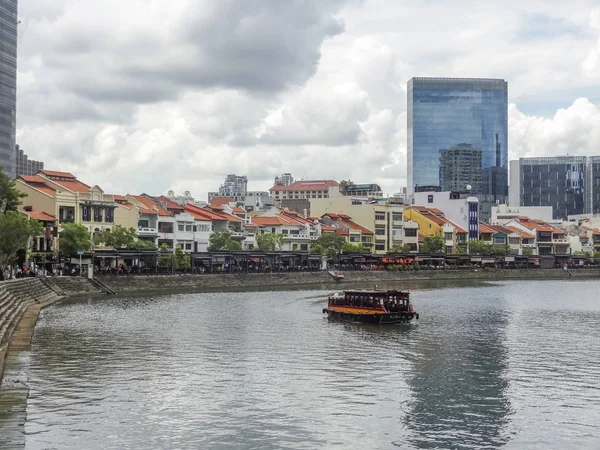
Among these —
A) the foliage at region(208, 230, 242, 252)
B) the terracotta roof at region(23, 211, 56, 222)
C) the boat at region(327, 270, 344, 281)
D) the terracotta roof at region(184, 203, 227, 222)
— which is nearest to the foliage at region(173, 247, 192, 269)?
the foliage at region(208, 230, 242, 252)

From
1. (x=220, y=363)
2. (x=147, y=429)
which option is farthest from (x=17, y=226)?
(x=147, y=429)

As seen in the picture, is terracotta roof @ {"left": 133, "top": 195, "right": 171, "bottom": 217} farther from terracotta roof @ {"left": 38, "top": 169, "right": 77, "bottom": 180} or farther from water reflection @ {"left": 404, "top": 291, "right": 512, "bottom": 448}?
water reflection @ {"left": 404, "top": 291, "right": 512, "bottom": 448}

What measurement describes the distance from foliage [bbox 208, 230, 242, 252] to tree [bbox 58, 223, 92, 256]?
3253cm

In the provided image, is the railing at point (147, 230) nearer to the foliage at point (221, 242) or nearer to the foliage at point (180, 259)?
the foliage at point (221, 242)

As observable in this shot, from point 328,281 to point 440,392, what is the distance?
10100cm

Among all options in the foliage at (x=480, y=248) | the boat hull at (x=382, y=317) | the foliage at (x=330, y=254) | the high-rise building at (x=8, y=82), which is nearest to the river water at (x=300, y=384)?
the boat hull at (x=382, y=317)

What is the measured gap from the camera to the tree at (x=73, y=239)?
4289 inches

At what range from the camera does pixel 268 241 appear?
151375 mm

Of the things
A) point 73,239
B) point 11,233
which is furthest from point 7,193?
point 11,233

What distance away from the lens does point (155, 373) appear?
1762 inches

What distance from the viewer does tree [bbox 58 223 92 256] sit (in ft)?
357

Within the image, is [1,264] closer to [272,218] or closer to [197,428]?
[197,428]

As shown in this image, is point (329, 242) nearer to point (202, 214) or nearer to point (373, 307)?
point (202, 214)

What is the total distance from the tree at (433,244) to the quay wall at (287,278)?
11.7m
